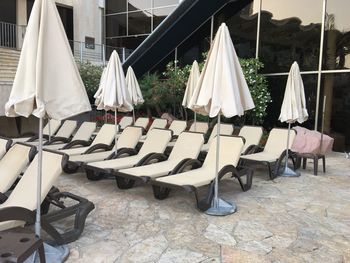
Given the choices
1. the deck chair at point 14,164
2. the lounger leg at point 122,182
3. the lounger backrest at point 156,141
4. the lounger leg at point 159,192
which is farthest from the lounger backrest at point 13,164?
the lounger backrest at point 156,141

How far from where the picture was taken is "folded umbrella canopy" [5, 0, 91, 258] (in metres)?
3.38

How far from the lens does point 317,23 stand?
1173 centimetres

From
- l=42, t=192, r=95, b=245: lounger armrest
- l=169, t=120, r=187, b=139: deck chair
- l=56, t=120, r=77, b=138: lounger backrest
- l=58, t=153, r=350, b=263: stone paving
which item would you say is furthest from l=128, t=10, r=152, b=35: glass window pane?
l=42, t=192, r=95, b=245: lounger armrest

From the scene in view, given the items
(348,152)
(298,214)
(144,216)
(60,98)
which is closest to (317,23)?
(348,152)

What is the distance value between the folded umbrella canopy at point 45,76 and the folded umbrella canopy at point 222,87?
1911mm

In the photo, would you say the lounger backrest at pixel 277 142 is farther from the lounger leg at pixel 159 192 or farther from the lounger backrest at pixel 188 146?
the lounger leg at pixel 159 192

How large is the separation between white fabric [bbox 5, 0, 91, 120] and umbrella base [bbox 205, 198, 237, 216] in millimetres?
2466

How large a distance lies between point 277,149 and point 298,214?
3.26m

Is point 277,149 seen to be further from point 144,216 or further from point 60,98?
point 60,98

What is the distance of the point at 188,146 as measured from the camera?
7.06 m

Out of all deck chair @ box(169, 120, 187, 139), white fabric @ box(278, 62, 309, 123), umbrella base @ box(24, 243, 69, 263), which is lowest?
umbrella base @ box(24, 243, 69, 263)

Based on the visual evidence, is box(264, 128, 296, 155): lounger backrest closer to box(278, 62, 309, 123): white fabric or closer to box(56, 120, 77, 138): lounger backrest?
box(278, 62, 309, 123): white fabric

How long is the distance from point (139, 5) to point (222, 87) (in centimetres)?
1631

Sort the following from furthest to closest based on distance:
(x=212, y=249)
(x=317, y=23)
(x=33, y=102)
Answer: (x=317, y=23), (x=212, y=249), (x=33, y=102)
